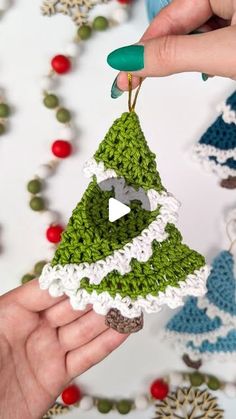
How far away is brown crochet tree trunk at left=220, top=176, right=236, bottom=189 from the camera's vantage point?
3.23 feet

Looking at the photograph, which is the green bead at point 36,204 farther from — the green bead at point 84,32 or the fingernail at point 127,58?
the fingernail at point 127,58

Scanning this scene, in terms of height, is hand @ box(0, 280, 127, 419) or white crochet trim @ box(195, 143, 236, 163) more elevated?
white crochet trim @ box(195, 143, 236, 163)

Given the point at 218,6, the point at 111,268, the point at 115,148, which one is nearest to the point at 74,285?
the point at 111,268

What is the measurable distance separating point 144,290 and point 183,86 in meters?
0.50

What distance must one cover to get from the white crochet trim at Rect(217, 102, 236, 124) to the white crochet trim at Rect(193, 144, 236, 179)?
74mm

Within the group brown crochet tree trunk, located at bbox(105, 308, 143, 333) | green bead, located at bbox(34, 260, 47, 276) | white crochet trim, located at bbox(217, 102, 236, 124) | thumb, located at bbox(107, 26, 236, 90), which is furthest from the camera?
green bead, located at bbox(34, 260, 47, 276)

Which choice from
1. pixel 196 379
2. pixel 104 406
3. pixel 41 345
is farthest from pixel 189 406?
pixel 41 345

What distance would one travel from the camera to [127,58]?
629mm

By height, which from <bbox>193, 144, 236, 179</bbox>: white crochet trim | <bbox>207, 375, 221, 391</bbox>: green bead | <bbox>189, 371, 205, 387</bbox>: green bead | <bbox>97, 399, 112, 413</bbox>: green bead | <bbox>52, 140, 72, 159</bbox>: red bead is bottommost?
<bbox>207, 375, 221, 391</bbox>: green bead

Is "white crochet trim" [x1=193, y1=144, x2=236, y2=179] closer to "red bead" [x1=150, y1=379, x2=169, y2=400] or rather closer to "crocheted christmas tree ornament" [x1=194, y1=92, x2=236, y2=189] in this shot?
"crocheted christmas tree ornament" [x1=194, y1=92, x2=236, y2=189]

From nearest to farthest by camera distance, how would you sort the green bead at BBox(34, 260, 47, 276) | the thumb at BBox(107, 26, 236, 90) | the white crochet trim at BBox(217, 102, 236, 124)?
the thumb at BBox(107, 26, 236, 90), the white crochet trim at BBox(217, 102, 236, 124), the green bead at BBox(34, 260, 47, 276)

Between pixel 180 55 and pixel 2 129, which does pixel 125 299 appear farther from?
pixel 2 129

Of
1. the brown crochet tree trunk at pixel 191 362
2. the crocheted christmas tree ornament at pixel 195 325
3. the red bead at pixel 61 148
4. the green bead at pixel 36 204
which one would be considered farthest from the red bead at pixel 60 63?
the brown crochet tree trunk at pixel 191 362

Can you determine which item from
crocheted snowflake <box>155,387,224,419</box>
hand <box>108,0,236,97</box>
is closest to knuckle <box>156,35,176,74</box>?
hand <box>108,0,236,97</box>
